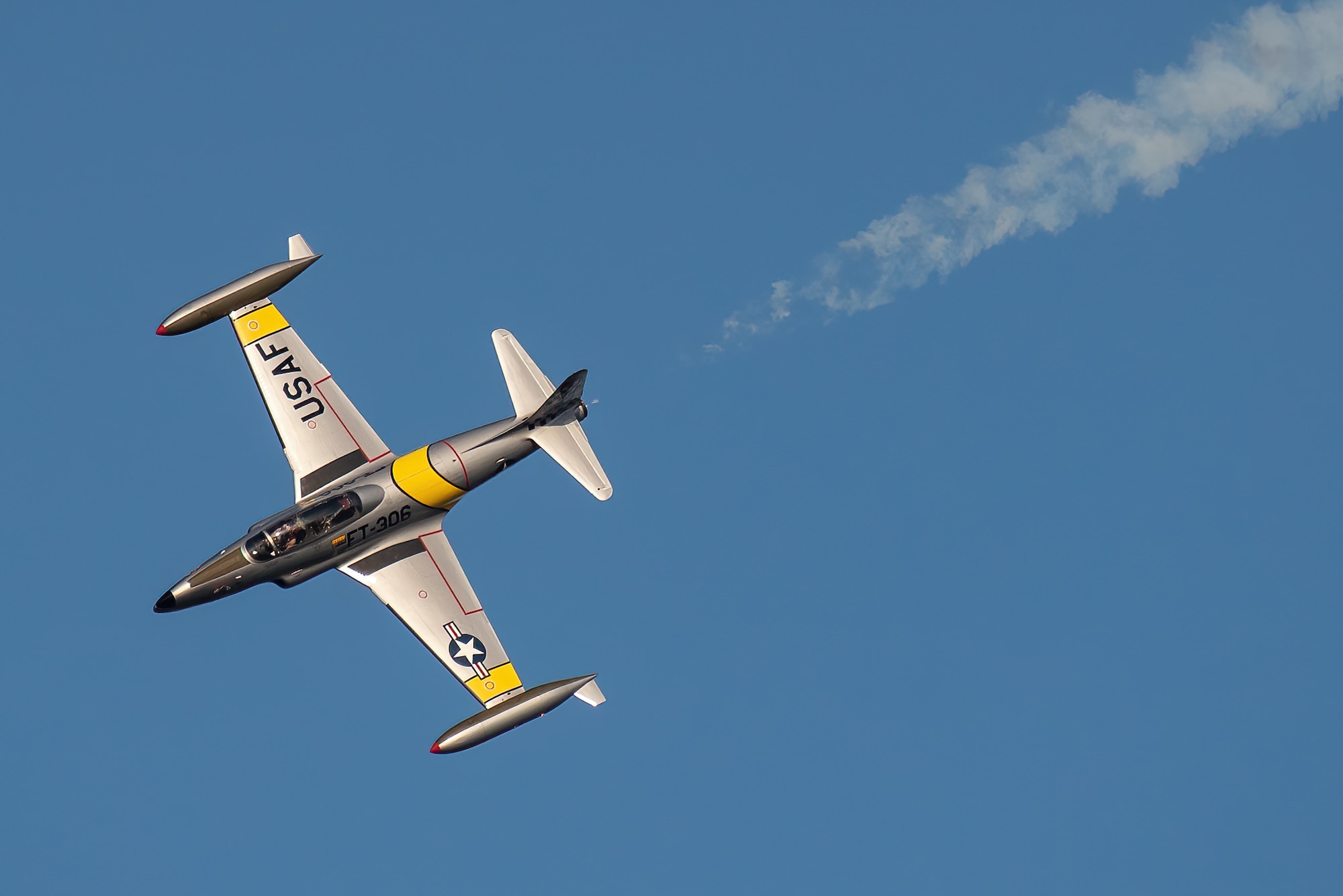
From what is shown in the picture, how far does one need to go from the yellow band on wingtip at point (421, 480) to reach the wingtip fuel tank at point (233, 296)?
8487 mm

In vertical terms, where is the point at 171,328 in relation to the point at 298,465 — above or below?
above

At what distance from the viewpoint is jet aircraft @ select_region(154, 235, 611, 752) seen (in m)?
53.8

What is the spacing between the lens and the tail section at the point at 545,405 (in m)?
55.8

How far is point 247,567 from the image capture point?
174 feet

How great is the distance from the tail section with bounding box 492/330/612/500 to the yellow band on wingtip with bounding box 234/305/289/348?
853cm

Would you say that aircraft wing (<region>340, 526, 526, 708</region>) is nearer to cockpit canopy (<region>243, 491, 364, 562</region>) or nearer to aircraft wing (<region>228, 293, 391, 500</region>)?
cockpit canopy (<region>243, 491, 364, 562</region>)

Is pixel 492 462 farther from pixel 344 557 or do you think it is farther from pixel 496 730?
pixel 496 730

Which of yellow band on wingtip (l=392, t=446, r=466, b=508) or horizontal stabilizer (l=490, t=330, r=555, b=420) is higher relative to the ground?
horizontal stabilizer (l=490, t=330, r=555, b=420)

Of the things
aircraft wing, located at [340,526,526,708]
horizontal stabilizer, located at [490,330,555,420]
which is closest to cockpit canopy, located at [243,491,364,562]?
aircraft wing, located at [340,526,526,708]

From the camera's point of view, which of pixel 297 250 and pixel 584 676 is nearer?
pixel 584 676

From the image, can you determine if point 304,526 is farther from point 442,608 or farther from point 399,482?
point 442,608

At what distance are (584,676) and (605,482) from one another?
7143mm

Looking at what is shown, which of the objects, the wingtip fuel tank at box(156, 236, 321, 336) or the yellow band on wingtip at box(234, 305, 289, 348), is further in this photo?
the yellow band on wingtip at box(234, 305, 289, 348)

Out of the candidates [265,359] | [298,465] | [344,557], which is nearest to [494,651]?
[344,557]
